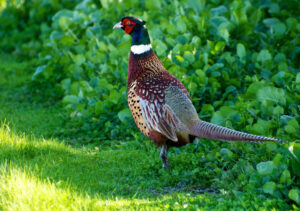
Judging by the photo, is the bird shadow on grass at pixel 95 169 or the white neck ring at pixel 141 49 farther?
the white neck ring at pixel 141 49

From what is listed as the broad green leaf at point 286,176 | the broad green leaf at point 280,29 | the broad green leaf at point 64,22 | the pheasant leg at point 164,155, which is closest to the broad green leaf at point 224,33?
the broad green leaf at point 280,29

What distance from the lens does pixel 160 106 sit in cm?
489

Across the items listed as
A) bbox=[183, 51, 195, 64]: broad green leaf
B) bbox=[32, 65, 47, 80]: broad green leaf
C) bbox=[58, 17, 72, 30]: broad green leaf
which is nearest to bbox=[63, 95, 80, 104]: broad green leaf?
bbox=[32, 65, 47, 80]: broad green leaf

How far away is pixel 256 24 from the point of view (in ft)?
24.4

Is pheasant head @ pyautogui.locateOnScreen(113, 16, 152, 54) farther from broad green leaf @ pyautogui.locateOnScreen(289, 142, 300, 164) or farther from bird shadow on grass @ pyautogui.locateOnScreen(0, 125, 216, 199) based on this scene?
broad green leaf @ pyautogui.locateOnScreen(289, 142, 300, 164)

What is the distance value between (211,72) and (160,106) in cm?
176

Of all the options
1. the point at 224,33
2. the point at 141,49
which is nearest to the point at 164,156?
the point at 141,49

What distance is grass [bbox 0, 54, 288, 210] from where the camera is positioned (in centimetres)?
388

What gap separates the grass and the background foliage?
15cm

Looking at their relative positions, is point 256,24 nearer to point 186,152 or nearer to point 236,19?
point 236,19

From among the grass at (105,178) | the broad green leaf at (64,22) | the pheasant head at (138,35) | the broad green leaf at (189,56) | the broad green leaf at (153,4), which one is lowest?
the grass at (105,178)

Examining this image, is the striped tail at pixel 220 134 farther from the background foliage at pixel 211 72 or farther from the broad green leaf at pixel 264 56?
the broad green leaf at pixel 264 56

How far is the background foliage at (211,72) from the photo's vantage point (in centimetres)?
472

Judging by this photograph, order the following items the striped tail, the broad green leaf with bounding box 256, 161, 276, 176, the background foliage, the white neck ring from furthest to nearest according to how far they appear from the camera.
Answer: the white neck ring, the background foliage, the striped tail, the broad green leaf with bounding box 256, 161, 276, 176
